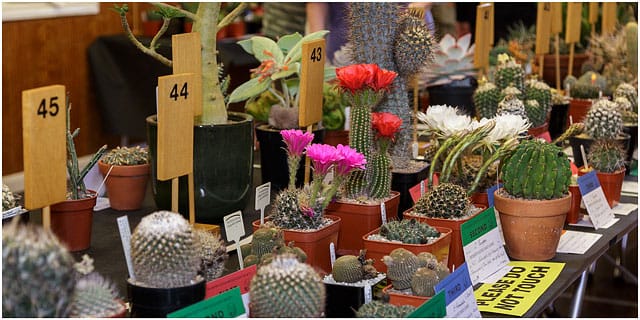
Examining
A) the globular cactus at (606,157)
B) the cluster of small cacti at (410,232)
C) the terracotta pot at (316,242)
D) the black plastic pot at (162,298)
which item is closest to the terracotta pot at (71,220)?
the terracotta pot at (316,242)

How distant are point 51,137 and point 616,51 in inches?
120

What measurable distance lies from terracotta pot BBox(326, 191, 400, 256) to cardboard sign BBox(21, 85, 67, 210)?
0.76m

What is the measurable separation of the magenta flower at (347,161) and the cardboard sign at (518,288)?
1.22ft

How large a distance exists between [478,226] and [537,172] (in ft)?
0.72

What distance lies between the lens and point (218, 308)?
1.61 m

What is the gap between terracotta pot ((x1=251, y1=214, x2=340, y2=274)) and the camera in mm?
2010

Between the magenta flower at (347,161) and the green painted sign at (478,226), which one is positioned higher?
the magenta flower at (347,161)

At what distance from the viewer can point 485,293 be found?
2.03 metres

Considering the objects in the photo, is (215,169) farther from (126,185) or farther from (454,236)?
(454,236)

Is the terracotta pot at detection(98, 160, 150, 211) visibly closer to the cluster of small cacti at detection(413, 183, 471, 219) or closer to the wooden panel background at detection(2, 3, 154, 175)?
the cluster of small cacti at detection(413, 183, 471, 219)

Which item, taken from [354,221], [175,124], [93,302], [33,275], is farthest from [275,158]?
[33,275]

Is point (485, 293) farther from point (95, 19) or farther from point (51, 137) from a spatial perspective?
point (95, 19)

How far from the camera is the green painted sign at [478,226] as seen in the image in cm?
208

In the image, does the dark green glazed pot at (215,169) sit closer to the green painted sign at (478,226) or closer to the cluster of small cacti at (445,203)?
the cluster of small cacti at (445,203)
